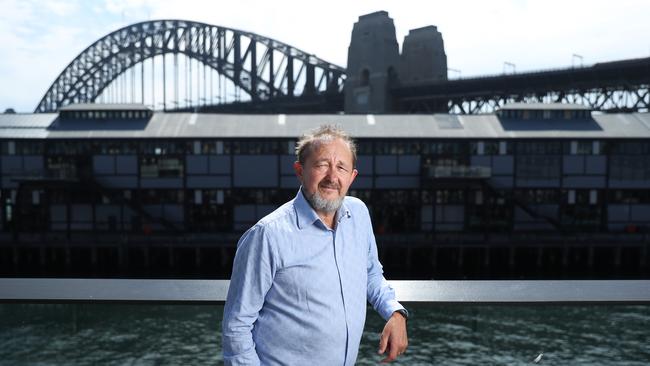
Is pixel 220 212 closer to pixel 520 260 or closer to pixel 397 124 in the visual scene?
pixel 397 124

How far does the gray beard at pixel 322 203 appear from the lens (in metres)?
2.77

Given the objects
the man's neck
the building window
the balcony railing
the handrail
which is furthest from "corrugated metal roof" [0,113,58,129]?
the man's neck

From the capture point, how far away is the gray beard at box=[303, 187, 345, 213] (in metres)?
2.77

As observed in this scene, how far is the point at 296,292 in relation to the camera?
2.69 meters

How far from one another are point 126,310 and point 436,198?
127 feet

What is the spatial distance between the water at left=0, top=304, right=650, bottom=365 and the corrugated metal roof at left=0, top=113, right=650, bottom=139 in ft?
121

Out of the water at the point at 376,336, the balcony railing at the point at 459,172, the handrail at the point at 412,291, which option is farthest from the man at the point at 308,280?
the balcony railing at the point at 459,172

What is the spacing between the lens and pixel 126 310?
389 cm

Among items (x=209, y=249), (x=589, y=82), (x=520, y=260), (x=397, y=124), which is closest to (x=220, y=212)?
(x=209, y=249)

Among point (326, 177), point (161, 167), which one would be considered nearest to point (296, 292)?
point (326, 177)

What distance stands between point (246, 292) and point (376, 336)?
47.6 inches

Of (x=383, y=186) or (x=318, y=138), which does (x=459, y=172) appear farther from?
(x=318, y=138)

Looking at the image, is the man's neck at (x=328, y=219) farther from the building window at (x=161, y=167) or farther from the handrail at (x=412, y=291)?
the building window at (x=161, y=167)

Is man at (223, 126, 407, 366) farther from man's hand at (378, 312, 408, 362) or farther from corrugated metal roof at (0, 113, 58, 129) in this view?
corrugated metal roof at (0, 113, 58, 129)
